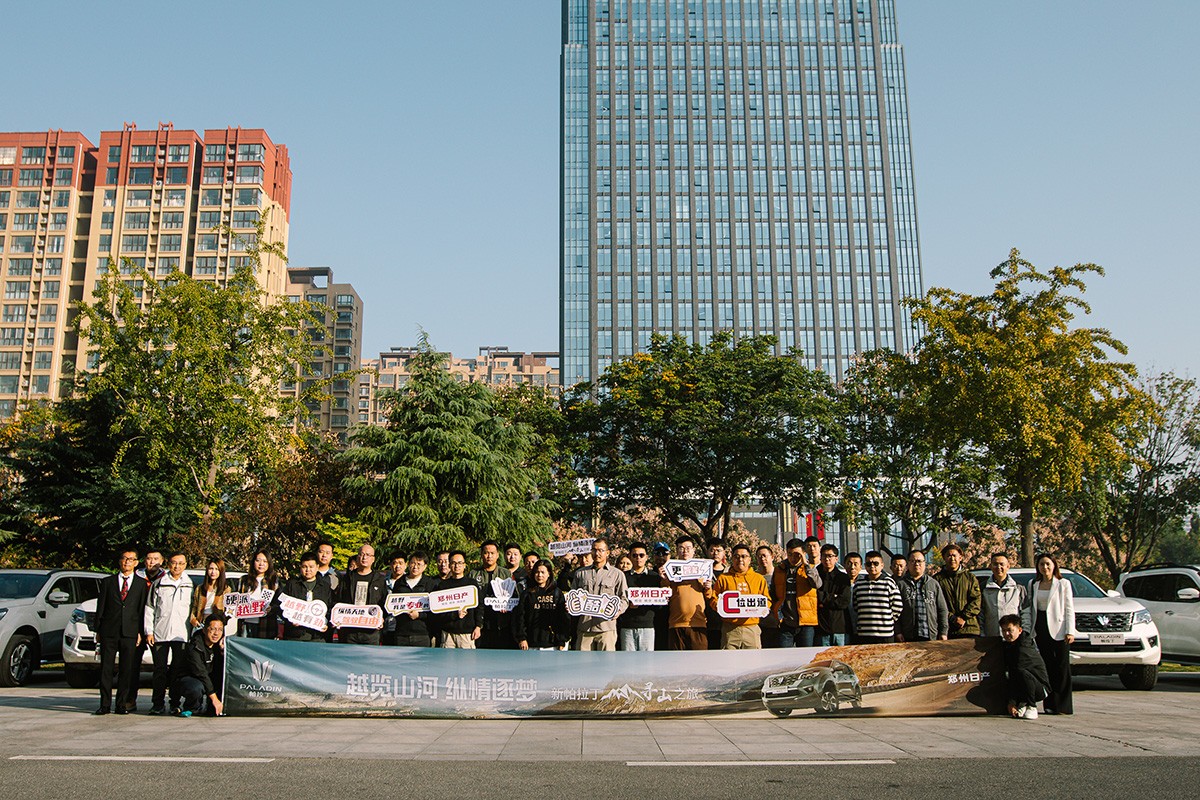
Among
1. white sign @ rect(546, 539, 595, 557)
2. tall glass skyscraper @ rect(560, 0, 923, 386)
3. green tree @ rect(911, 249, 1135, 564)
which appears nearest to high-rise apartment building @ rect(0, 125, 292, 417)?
tall glass skyscraper @ rect(560, 0, 923, 386)

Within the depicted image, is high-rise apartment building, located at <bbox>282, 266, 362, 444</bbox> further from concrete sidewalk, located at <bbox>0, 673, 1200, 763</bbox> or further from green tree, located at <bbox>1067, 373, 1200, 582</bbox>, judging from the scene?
concrete sidewalk, located at <bbox>0, 673, 1200, 763</bbox>

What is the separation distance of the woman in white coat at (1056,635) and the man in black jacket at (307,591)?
27.2 feet

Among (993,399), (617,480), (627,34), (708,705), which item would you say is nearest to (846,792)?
(708,705)

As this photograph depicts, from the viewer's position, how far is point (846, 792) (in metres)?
6.80

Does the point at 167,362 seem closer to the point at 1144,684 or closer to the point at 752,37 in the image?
the point at 1144,684

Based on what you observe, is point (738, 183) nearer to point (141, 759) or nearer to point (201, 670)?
point (201, 670)

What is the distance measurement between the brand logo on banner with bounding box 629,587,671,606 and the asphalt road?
3.71 m

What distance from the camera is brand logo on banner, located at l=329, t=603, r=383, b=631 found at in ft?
37.8

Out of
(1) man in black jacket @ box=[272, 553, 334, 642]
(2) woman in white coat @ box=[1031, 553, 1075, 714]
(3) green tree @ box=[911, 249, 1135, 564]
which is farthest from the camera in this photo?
(3) green tree @ box=[911, 249, 1135, 564]

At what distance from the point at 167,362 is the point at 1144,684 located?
80.2ft

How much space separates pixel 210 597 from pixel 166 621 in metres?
→ 0.54

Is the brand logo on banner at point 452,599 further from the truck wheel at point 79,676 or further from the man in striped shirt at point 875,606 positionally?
the truck wheel at point 79,676

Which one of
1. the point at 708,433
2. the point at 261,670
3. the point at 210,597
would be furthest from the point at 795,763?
the point at 708,433

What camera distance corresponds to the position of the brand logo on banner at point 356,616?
37.8ft
